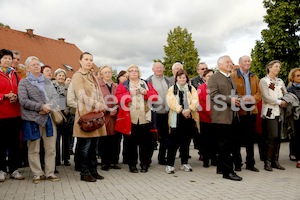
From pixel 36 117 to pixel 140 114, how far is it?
80.2 inches

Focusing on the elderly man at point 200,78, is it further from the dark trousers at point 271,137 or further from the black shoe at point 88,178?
the black shoe at point 88,178

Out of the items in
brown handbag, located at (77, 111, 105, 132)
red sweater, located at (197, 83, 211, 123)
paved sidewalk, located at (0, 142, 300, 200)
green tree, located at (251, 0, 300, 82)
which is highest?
green tree, located at (251, 0, 300, 82)

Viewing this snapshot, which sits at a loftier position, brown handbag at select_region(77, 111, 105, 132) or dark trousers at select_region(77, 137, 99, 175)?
brown handbag at select_region(77, 111, 105, 132)

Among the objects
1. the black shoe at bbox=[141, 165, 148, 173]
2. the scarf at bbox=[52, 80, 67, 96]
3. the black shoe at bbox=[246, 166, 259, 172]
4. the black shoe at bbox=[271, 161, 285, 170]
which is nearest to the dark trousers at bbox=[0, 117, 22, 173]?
the scarf at bbox=[52, 80, 67, 96]

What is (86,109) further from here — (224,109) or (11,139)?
(224,109)

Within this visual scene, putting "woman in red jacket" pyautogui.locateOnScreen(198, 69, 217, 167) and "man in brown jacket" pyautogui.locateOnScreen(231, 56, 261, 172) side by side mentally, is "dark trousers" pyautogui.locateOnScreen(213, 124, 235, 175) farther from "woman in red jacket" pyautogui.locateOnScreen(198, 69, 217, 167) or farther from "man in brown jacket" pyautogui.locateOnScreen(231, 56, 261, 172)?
"woman in red jacket" pyautogui.locateOnScreen(198, 69, 217, 167)

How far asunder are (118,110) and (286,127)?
12.0 ft

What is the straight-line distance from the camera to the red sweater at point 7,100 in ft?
18.8

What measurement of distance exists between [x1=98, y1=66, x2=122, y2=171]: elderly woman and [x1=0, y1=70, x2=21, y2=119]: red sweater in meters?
1.82

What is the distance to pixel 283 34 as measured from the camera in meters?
23.8

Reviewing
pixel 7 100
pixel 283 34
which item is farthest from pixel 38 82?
pixel 283 34

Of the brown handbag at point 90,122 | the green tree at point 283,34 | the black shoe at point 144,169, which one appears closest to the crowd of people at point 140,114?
the black shoe at point 144,169

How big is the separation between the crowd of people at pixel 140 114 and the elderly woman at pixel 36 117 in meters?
0.02

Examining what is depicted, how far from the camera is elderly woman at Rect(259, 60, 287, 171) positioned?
6.84m
